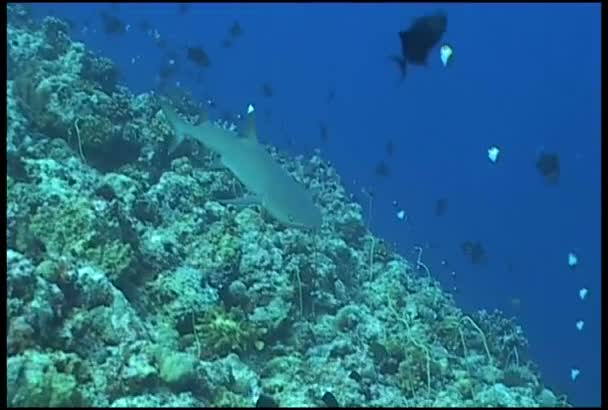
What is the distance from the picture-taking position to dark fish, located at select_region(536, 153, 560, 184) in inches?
380

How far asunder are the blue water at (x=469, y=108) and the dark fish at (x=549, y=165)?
35.8m

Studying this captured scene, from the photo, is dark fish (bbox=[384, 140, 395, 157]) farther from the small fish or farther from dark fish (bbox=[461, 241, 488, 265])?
the small fish

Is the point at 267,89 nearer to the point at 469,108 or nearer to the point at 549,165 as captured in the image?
the point at 549,165

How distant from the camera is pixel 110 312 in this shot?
5.88 metres

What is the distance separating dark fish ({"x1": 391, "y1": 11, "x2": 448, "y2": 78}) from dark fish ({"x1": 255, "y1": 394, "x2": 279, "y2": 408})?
3.28 metres

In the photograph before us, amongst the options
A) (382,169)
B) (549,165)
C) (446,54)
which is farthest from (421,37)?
(382,169)

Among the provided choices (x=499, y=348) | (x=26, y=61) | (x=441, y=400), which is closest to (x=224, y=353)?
(x=441, y=400)

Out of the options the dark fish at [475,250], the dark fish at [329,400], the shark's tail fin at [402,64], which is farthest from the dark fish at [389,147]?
the dark fish at [329,400]

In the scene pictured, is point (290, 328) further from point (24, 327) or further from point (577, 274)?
point (577, 274)

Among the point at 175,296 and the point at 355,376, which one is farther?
the point at 355,376

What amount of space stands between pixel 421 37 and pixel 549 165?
3.85m

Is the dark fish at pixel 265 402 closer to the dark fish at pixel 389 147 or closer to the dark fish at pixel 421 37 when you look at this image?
the dark fish at pixel 421 37

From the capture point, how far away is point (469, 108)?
12481 centimetres

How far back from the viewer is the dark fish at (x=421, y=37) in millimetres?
6738
